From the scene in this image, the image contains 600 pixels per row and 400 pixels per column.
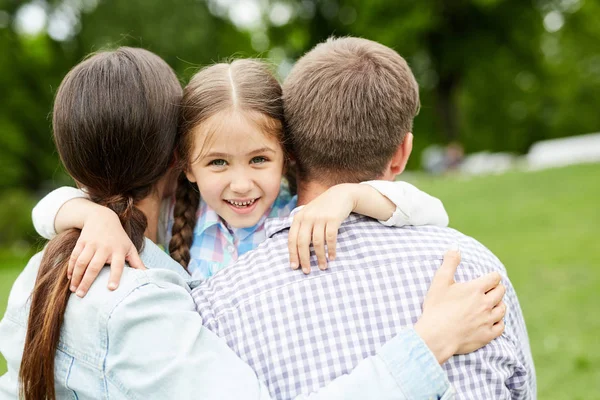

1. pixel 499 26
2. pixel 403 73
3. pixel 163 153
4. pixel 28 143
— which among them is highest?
pixel 403 73

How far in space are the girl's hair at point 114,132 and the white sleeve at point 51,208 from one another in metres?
0.09

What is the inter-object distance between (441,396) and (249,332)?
540mm

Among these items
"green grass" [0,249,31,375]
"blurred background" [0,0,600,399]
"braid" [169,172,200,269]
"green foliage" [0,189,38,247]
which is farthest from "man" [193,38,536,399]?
"green foliage" [0,189,38,247]

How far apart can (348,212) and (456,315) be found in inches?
16.7

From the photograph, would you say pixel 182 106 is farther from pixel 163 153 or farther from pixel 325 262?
pixel 325 262

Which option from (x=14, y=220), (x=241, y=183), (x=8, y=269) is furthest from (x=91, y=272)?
(x=14, y=220)

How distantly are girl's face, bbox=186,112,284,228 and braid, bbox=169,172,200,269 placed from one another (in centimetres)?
19

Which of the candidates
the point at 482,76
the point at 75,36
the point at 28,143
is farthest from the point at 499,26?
the point at 28,143

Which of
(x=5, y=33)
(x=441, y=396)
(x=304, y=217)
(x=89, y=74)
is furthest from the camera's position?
(x=5, y=33)

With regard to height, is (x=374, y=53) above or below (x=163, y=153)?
above

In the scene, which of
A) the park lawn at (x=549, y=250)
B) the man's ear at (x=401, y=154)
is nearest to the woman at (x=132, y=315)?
the man's ear at (x=401, y=154)

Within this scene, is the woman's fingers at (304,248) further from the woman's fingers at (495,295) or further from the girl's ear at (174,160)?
the girl's ear at (174,160)

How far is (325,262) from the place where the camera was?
1.96 metres

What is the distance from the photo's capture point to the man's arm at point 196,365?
69.7 inches
